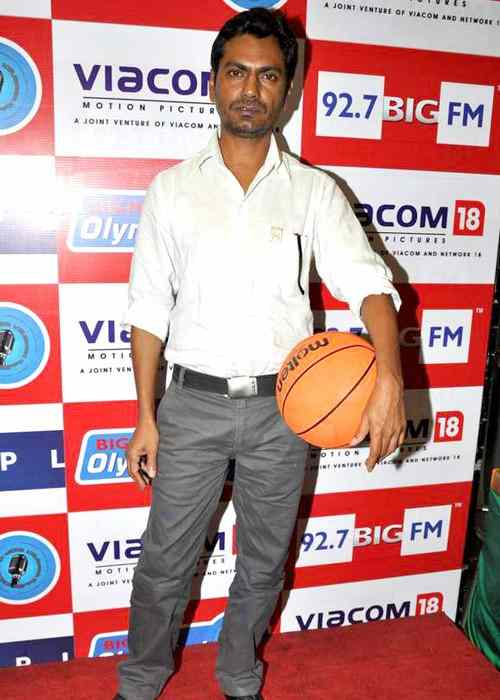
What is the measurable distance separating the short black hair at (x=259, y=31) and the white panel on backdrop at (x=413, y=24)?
0.42m

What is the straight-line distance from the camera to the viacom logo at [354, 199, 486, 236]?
2131 mm

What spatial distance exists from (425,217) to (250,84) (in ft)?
3.04

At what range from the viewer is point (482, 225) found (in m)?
2.25

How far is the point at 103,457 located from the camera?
6.82ft

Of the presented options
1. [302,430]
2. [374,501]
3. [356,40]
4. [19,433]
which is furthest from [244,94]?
[374,501]

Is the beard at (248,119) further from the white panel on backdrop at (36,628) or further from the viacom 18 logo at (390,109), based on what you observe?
the white panel on backdrop at (36,628)

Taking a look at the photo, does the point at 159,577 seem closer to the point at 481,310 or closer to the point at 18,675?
the point at 18,675

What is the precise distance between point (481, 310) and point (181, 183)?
4.25 ft

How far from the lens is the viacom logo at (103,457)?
206 centimetres

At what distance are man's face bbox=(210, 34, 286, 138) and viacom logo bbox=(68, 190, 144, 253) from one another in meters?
0.48

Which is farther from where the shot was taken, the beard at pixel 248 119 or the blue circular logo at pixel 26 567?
the blue circular logo at pixel 26 567

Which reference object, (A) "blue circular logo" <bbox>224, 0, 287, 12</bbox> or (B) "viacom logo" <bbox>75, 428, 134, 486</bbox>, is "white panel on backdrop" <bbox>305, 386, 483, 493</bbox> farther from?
(A) "blue circular logo" <bbox>224, 0, 287, 12</bbox>

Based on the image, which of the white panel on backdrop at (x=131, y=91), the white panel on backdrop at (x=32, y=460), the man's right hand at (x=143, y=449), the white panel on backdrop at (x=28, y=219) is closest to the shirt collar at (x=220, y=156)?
the white panel on backdrop at (x=131, y=91)

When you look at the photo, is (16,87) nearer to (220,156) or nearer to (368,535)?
(220,156)
